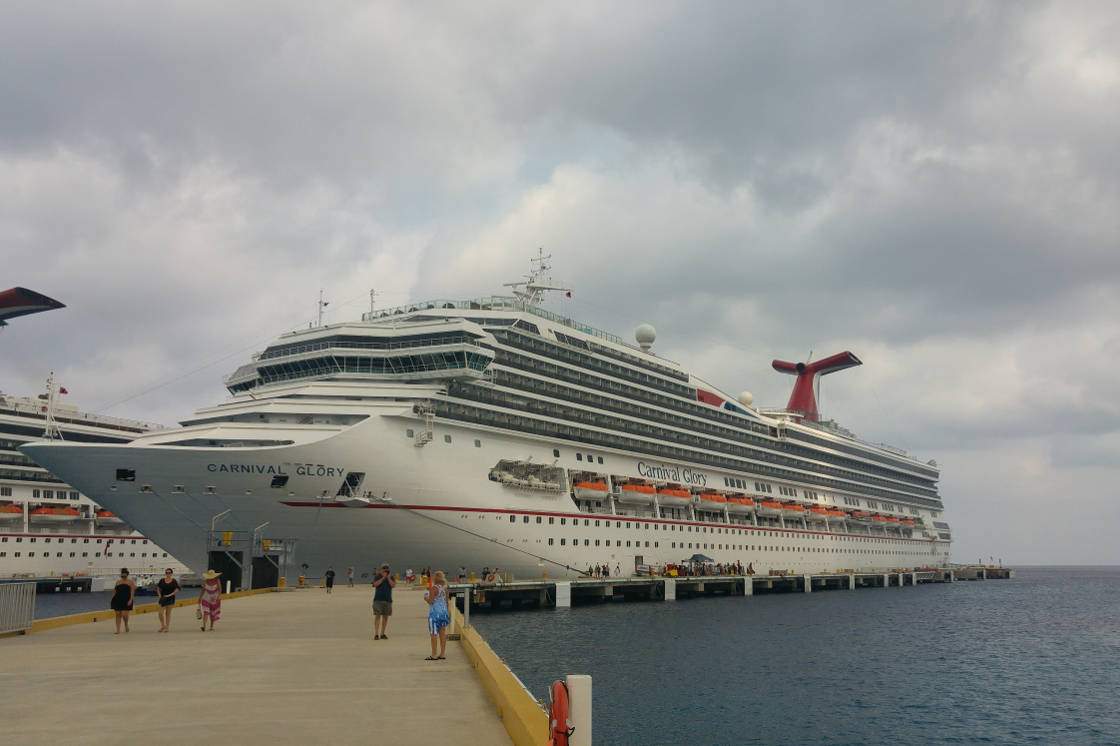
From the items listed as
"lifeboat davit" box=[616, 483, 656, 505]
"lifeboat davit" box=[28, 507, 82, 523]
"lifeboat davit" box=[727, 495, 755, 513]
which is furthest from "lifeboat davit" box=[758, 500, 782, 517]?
"lifeboat davit" box=[28, 507, 82, 523]

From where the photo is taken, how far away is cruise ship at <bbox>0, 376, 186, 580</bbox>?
65.5 metres

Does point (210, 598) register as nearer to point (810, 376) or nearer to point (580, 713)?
point (580, 713)

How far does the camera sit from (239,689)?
442 inches

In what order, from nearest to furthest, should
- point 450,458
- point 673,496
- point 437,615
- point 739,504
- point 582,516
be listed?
point 437,615, point 450,458, point 582,516, point 673,496, point 739,504

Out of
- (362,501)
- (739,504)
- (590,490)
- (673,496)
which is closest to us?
(362,501)

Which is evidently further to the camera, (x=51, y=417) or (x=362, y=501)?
(x=51, y=417)

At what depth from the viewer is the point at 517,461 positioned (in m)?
48.5

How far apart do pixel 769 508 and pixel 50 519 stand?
6355 cm

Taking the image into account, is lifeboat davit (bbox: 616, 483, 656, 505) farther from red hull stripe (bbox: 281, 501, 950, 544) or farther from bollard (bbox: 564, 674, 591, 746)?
bollard (bbox: 564, 674, 591, 746)

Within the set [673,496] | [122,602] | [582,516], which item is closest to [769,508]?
[673,496]

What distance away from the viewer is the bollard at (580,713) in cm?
711

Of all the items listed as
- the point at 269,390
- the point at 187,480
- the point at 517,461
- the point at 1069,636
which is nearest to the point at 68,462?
the point at 187,480

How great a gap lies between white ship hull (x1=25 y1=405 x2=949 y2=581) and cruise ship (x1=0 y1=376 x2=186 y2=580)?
28948 millimetres

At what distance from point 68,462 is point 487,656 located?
1283 inches
